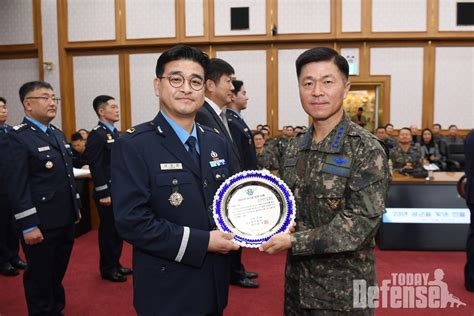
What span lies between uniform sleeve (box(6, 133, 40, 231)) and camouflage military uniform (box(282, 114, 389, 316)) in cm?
159

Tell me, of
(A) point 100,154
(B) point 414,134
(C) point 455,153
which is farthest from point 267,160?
(B) point 414,134

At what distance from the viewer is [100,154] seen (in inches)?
134

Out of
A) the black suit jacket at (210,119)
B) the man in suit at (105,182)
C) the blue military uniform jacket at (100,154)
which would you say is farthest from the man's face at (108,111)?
the black suit jacket at (210,119)

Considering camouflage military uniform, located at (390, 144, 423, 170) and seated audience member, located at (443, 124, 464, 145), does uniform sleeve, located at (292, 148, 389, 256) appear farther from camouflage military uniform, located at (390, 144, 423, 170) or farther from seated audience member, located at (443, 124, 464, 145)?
seated audience member, located at (443, 124, 464, 145)

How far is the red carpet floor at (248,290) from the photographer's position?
9.37ft

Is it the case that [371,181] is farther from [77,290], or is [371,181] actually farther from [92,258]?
[92,258]

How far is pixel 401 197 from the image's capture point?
4.05 m

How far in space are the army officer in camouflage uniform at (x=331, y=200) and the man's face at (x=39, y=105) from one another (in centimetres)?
178

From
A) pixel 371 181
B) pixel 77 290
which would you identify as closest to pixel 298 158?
pixel 371 181

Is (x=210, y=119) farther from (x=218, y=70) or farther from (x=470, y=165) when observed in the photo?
(x=470, y=165)

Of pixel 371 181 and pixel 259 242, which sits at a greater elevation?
pixel 371 181

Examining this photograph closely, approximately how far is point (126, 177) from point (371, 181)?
0.79m

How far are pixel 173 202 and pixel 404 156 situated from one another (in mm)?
4509

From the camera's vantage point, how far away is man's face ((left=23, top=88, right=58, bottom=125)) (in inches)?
99.9
